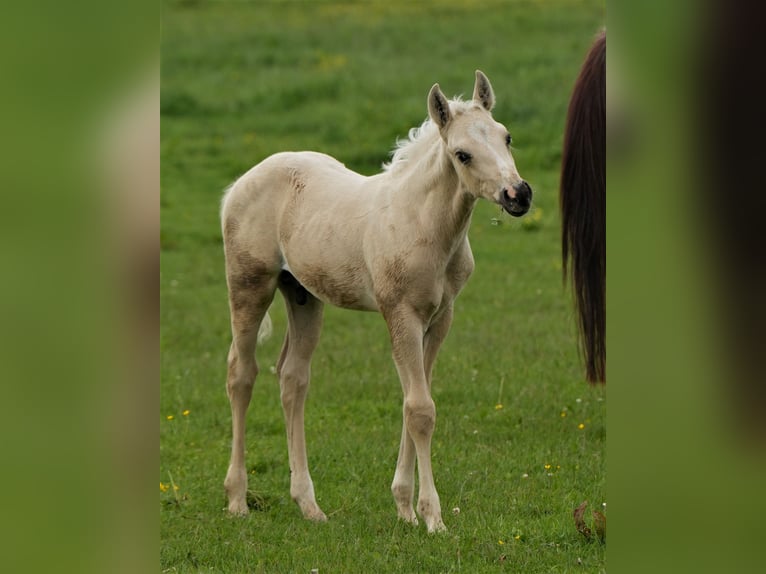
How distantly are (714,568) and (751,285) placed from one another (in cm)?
38

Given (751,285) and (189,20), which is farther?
(189,20)

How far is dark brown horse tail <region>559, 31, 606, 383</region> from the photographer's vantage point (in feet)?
21.4

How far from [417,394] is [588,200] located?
237 cm

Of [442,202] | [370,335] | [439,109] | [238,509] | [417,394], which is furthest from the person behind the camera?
[370,335]

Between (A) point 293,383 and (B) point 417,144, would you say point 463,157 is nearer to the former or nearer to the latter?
(B) point 417,144

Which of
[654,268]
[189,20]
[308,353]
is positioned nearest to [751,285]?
[654,268]

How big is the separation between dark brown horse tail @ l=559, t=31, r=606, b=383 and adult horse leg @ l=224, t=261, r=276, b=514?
2.23m

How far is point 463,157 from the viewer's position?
4.62 metres

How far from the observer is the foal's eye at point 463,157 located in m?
4.59

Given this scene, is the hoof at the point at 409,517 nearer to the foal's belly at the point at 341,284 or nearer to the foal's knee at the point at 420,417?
the foal's knee at the point at 420,417

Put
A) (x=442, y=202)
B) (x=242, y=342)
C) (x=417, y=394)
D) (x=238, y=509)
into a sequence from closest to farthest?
(x=442, y=202) → (x=417, y=394) → (x=238, y=509) → (x=242, y=342)

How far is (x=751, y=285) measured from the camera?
4.16 feet

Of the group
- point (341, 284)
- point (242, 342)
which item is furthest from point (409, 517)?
point (242, 342)

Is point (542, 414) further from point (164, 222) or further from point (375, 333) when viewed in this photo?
point (164, 222)
